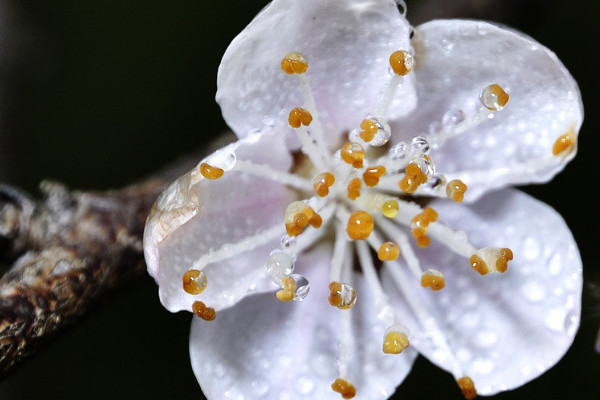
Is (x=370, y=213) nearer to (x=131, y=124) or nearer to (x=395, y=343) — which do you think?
(x=395, y=343)

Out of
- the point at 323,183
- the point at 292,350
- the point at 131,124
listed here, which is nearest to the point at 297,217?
the point at 323,183

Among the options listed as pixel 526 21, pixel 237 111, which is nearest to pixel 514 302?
pixel 237 111

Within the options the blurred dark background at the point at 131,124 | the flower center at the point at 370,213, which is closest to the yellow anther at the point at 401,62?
the flower center at the point at 370,213

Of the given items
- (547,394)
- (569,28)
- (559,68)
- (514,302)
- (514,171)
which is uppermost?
(559,68)

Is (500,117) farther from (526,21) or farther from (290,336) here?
(526,21)

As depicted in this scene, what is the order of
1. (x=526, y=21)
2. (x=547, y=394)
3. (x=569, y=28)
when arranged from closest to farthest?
(x=526, y=21)
(x=547, y=394)
(x=569, y=28)

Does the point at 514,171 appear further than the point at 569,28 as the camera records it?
No

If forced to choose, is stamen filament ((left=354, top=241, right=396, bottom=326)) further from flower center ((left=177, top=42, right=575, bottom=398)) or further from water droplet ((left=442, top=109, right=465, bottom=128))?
water droplet ((left=442, top=109, right=465, bottom=128))
